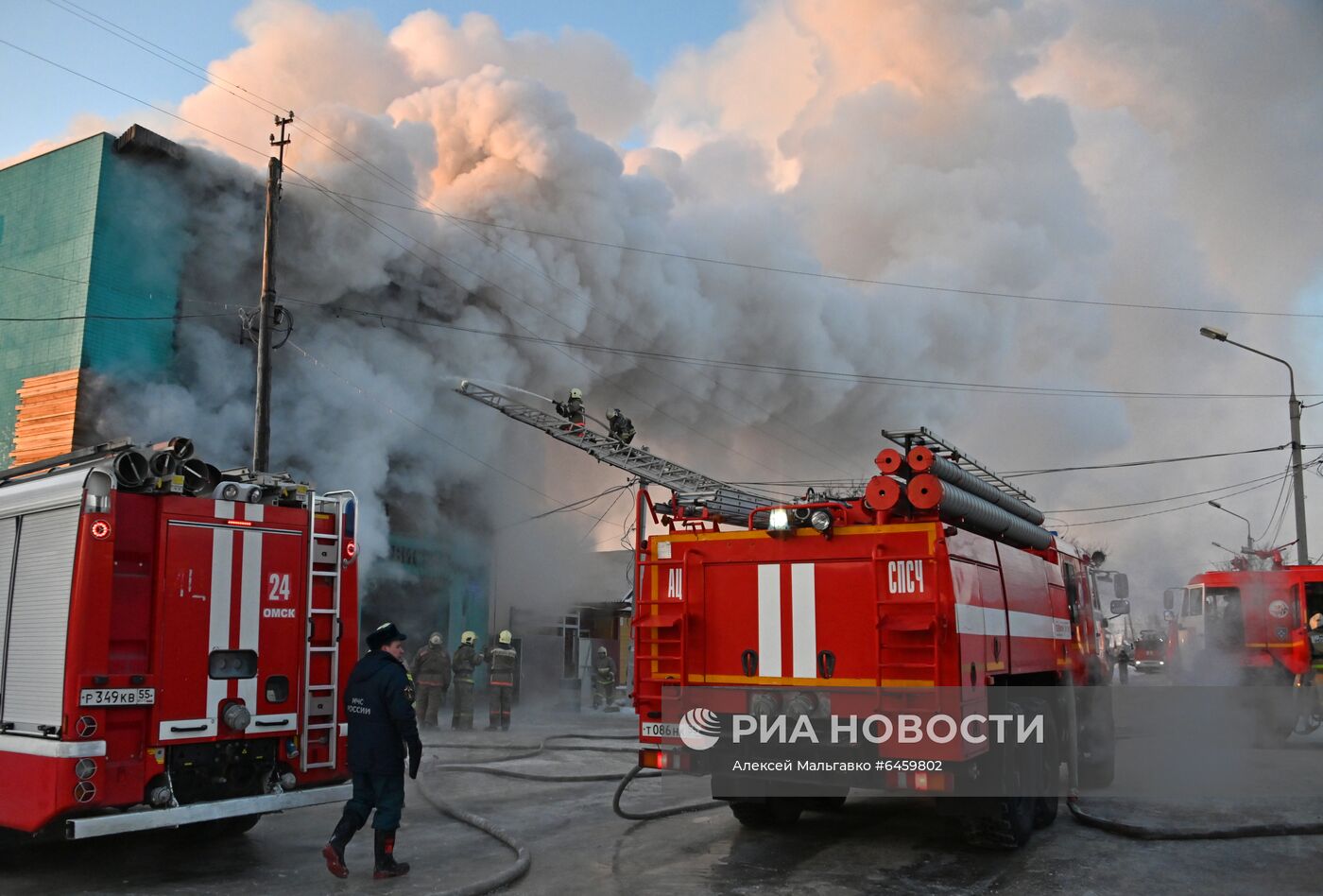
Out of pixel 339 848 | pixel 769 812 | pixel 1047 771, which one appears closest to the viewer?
pixel 339 848

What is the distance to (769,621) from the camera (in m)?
6.47

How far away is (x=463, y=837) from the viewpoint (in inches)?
286

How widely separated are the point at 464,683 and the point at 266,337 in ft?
20.1

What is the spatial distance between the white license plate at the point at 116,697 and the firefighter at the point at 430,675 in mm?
9601

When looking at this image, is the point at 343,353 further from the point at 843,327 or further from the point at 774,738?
the point at 774,738

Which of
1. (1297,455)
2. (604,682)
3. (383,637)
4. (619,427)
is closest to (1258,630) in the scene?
(1297,455)

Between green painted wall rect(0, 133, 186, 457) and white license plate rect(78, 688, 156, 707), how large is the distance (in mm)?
12746

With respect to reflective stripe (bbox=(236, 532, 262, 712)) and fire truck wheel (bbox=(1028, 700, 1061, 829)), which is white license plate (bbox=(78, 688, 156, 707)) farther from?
fire truck wheel (bbox=(1028, 700, 1061, 829))

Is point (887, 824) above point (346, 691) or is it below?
below

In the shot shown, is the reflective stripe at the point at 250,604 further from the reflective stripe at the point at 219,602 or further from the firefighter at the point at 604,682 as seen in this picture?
the firefighter at the point at 604,682

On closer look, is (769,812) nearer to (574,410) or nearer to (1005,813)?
(1005,813)

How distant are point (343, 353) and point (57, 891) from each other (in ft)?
49.4

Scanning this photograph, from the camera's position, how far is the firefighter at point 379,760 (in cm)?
596

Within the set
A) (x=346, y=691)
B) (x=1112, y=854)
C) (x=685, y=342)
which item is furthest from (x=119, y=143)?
(x=1112, y=854)
